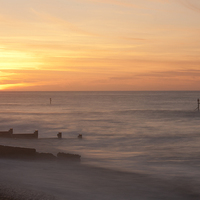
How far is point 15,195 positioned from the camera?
360 inches

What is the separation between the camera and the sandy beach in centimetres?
1045

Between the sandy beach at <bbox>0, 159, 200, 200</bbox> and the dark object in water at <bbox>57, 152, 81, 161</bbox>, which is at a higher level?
the dark object in water at <bbox>57, 152, 81, 161</bbox>

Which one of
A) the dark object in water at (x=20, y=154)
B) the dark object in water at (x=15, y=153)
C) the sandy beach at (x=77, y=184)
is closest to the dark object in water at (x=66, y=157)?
the dark object in water at (x=20, y=154)

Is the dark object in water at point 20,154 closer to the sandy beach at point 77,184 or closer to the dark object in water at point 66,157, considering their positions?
the dark object in water at point 66,157

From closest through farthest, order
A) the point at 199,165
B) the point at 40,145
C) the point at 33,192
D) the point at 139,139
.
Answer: the point at 33,192 < the point at 199,165 < the point at 40,145 < the point at 139,139

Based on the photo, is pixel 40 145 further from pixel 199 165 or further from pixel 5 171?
pixel 199 165

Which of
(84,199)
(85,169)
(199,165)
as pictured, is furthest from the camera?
(199,165)

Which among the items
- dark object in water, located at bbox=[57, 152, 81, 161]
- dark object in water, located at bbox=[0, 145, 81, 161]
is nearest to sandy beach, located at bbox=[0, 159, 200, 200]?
A: dark object in water, located at bbox=[0, 145, 81, 161]

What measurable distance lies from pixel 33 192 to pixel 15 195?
83 centimetres

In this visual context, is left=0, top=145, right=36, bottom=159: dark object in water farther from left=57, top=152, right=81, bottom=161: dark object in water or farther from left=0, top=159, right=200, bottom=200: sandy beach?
left=57, top=152, right=81, bottom=161: dark object in water

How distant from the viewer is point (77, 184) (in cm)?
1249

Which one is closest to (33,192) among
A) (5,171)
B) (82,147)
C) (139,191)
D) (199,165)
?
(5,171)

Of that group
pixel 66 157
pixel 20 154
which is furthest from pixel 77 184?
pixel 20 154

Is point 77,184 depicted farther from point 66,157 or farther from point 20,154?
point 20,154
